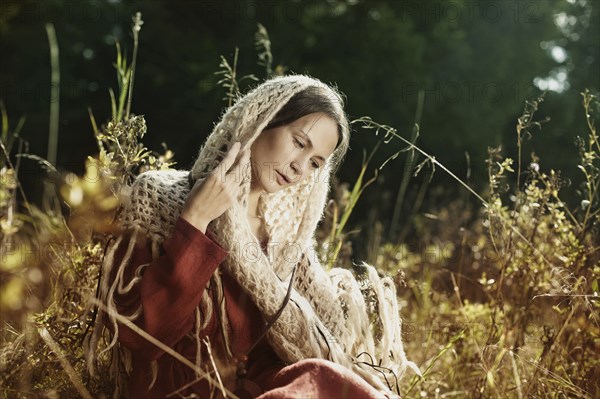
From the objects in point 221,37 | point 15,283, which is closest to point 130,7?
point 221,37

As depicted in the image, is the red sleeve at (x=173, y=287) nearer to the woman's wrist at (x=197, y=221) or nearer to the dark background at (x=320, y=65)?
the woman's wrist at (x=197, y=221)

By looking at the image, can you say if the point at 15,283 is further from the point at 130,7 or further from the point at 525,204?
the point at 130,7

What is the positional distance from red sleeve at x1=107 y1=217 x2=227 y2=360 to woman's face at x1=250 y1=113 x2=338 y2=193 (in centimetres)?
37

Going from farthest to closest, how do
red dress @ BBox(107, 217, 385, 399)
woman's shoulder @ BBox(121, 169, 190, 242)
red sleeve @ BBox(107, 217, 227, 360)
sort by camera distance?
woman's shoulder @ BBox(121, 169, 190, 242)
red sleeve @ BBox(107, 217, 227, 360)
red dress @ BBox(107, 217, 385, 399)

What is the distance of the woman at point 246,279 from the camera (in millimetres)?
2025

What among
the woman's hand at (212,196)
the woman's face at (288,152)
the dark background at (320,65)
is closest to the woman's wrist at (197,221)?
the woman's hand at (212,196)

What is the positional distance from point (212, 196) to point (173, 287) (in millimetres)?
300

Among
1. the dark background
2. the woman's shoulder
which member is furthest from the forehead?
the dark background

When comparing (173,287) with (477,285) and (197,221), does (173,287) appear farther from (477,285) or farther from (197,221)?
(477,285)

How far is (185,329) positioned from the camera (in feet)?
6.92

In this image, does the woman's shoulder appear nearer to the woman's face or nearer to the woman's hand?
the woman's hand

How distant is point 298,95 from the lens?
2441 mm

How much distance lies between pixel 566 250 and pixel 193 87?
8797 millimetres

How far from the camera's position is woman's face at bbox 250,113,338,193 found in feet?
7.68
